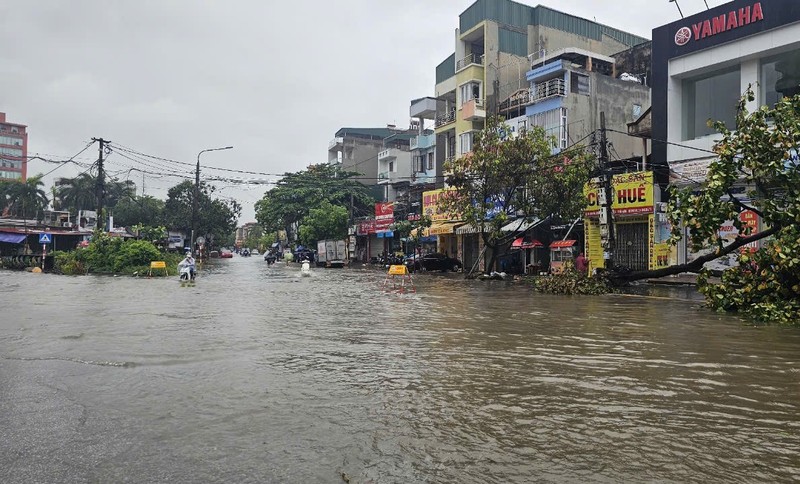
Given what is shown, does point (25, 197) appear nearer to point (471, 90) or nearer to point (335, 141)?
point (335, 141)

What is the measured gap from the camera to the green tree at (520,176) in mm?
25938

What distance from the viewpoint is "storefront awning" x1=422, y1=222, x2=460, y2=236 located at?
125 ft

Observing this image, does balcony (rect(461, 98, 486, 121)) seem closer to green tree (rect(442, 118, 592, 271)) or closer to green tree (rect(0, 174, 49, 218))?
green tree (rect(442, 118, 592, 271))

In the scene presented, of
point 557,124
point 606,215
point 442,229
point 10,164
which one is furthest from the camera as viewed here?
point 10,164

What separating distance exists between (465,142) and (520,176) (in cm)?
1539

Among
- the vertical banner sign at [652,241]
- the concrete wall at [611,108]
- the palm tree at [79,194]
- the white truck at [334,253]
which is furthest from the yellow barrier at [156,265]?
the palm tree at [79,194]

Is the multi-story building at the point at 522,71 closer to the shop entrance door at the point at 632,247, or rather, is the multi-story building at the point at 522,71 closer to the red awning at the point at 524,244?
the red awning at the point at 524,244

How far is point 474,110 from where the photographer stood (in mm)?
39969

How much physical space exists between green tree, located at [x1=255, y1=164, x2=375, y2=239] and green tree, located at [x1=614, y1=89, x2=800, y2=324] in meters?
44.3

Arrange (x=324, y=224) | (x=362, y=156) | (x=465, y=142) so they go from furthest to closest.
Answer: (x=362, y=156), (x=324, y=224), (x=465, y=142)

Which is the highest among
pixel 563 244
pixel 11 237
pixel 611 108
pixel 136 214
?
pixel 611 108

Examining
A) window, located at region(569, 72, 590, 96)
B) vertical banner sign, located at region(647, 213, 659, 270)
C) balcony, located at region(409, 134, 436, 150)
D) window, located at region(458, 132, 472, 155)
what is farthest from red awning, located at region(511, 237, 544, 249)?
balcony, located at region(409, 134, 436, 150)

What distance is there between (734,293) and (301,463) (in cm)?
1348

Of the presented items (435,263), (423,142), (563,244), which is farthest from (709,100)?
(423,142)
